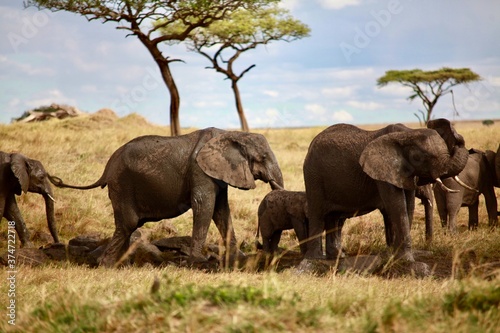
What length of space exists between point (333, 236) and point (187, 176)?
2.37 m

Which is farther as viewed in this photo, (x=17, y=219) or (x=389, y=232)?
(x=17, y=219)

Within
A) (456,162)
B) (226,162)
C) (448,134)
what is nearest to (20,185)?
(226,162)

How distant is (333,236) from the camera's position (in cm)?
1148

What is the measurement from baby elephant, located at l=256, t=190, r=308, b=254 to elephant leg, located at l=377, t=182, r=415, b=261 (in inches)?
75.8

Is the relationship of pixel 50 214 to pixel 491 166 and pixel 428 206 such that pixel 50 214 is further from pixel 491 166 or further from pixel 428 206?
pixel 491 166

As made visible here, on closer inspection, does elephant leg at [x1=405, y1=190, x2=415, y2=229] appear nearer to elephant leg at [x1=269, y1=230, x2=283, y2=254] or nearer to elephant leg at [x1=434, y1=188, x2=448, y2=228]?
elephant leg at [x1=269, y1=230, x2=283, y2=254]

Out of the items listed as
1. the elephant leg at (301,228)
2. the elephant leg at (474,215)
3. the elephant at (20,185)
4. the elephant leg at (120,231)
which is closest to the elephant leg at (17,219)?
the elephant at (20,185)

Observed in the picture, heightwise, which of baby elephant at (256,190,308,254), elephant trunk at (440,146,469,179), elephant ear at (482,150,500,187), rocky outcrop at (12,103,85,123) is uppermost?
rocky outcrop at (12,103,85,123)

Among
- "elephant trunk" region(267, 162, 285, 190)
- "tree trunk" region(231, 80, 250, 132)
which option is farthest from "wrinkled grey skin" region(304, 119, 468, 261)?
"tree trunk" region(231, 80, 250, 132)

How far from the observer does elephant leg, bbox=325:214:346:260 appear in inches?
442

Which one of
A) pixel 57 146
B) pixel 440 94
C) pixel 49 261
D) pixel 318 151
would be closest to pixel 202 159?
pixel 318 151

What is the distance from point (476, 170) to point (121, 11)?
62.1ft

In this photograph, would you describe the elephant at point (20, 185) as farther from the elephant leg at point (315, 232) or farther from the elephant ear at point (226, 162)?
the elephant leg at point (315, 232)

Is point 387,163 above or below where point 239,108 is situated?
below
